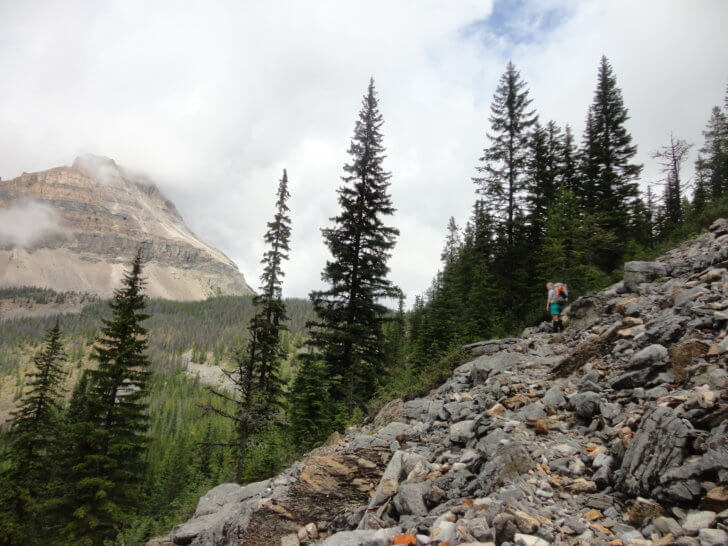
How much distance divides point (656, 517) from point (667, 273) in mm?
10397

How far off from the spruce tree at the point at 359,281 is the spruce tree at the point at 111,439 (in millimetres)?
10725

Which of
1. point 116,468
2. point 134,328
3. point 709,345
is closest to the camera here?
point 709,345

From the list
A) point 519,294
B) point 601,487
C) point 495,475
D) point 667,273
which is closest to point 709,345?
point 601,487

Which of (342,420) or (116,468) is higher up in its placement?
(342,420)

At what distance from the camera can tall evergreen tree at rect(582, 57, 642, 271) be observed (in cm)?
2623

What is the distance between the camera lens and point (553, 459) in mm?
4820

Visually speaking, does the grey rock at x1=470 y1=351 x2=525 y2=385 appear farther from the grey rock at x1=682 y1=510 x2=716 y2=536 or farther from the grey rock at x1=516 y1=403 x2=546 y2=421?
the grey rock at x1=682 y1=510 x2=716 y2=536

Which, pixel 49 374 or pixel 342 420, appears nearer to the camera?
pixel 342 420

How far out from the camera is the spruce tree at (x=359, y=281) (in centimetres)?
1695

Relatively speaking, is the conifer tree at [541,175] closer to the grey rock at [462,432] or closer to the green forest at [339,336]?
the green forest at [339,336]

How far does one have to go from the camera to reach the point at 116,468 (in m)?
19.1

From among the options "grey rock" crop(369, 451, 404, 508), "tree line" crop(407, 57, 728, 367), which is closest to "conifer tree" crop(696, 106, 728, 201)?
"tree line" crop(407, 57, 728, 367)

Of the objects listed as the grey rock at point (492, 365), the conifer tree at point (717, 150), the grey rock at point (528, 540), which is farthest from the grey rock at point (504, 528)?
the conifer tree at point (717, 150)

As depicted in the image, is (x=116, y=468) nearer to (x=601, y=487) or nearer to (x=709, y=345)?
(x=601, y=487)
